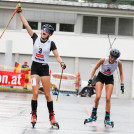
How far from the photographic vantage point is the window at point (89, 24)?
40.5m

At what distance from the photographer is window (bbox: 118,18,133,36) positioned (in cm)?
4069

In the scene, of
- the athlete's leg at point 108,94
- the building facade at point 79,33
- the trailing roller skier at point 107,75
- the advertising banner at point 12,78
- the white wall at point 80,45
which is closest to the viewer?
the trailing roller skier at point 107,75

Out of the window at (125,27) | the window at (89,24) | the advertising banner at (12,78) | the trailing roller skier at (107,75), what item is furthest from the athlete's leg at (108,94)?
the window at (125,27)

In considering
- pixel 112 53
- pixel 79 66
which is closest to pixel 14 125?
pixel 112 53

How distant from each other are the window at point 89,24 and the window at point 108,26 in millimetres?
526

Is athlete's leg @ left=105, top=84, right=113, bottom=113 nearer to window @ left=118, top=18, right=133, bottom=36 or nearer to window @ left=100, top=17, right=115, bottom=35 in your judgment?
window @ left=100, top=17, right=115, bottom=35

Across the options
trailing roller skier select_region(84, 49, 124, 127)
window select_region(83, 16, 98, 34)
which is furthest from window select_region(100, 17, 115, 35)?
trailing roller skier select_region(84, 49, 124, 127)

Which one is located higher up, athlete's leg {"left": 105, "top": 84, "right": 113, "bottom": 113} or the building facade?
the building facade

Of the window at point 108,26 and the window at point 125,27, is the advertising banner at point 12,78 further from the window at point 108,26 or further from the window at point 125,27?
the window at point 125,27

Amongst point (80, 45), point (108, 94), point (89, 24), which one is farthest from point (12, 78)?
point (108, 94)

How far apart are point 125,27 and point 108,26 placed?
50.5 inches

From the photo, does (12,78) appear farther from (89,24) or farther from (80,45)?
(89,24)

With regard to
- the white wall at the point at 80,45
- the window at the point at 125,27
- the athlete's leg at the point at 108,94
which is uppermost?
the window at the point at 125,27

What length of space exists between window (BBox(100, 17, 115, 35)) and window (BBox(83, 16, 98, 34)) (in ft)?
1.73
